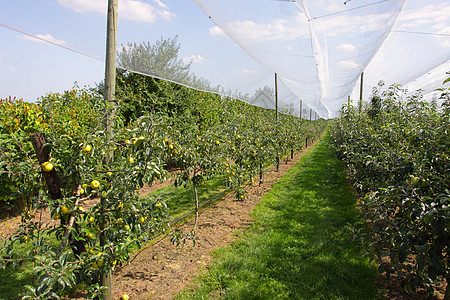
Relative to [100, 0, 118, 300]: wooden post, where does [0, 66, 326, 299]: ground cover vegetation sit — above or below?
below

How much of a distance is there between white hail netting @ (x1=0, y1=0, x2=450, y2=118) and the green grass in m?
2.53

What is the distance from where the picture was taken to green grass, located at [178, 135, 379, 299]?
7.89 feet

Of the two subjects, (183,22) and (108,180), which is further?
(183,22)

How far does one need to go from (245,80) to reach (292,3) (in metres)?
2.78

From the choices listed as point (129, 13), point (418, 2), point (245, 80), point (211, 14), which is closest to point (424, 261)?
point (211, 14)

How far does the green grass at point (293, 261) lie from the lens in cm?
241

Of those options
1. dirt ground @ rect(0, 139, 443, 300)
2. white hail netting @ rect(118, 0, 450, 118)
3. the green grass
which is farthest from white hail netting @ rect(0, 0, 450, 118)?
the green grass

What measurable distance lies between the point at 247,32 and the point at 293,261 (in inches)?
123

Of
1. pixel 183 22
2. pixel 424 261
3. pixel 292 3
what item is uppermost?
pixel 292 3

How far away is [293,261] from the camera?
9.66 ft

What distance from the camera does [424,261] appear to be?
176 centimetres

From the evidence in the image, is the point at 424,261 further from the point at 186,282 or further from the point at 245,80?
the point at 245,80

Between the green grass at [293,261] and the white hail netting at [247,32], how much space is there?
8.30 ft

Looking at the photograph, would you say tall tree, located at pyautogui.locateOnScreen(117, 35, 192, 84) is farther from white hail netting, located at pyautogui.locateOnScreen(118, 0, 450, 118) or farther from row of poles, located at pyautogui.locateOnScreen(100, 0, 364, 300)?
row of poles, located at pyautogui.locateOnScreen(100, 0, 364, 300)
